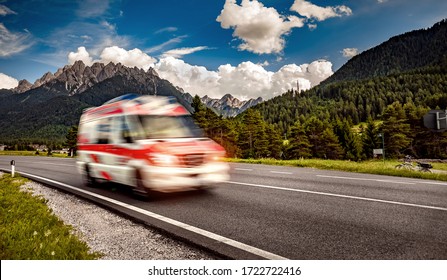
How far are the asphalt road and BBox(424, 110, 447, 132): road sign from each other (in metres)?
1.82

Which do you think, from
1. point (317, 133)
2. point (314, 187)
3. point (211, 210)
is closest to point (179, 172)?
point (211, 210)

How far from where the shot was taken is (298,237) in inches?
162

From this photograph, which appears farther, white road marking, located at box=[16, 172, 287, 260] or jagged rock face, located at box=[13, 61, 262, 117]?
jagged rock face, located at box=[13, 61, 262, 117]

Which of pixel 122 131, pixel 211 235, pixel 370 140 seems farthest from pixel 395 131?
pixel 211 235

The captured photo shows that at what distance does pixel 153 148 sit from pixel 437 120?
328 inches

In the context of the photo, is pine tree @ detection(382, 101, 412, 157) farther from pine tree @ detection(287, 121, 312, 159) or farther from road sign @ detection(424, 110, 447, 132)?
road sign @ detection(424, 110, 447, 132)

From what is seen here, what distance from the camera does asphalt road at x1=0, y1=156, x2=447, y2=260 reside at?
366cm

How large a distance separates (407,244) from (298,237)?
4.58 feet

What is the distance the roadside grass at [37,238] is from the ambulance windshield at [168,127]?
2736 mm

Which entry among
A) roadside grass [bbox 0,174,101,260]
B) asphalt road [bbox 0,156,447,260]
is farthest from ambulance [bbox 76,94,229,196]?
roadside grass [bbox 0,174,101,260]

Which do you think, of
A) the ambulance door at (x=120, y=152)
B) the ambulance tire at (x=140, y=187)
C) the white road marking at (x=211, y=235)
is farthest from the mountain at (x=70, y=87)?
the white road marking at (x=211, y=235)

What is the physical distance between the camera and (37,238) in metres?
4.22

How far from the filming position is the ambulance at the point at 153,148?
6449 millimetres

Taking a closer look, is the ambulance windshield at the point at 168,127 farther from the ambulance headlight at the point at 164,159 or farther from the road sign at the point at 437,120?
the road sign at the point at 437,120
